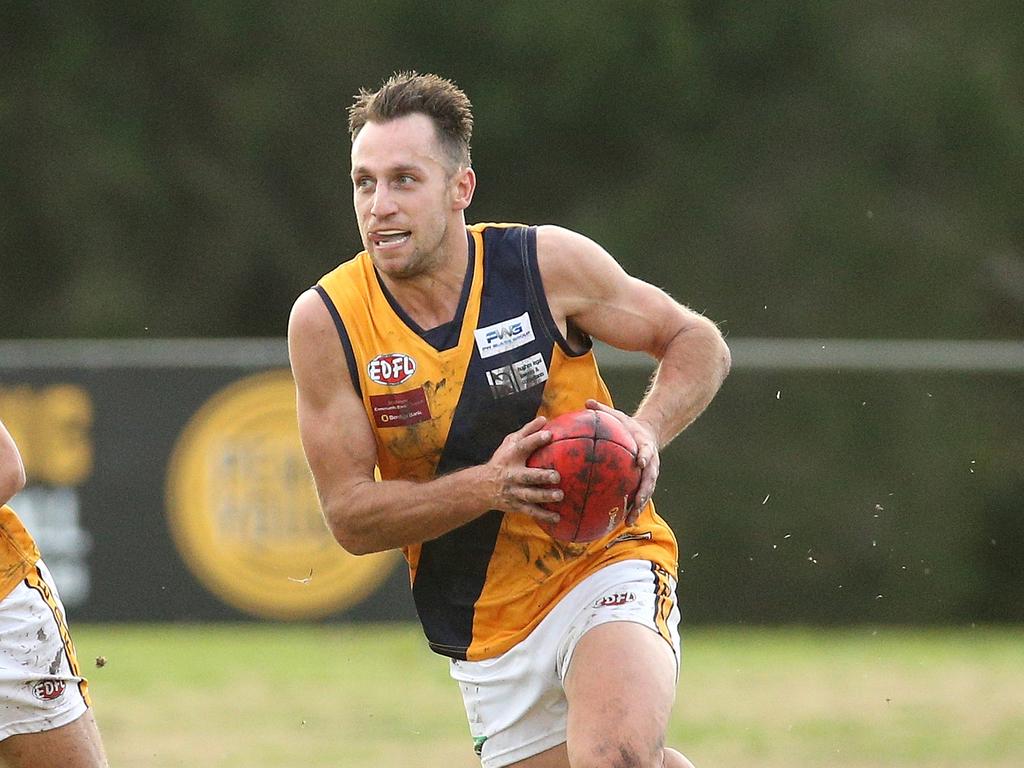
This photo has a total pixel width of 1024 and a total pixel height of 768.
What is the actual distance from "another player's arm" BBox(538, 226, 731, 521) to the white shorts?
43 centimetres

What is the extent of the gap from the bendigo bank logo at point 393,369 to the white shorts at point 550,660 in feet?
2.62

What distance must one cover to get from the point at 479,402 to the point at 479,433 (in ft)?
0.30

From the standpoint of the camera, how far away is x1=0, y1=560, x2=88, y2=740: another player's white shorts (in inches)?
212

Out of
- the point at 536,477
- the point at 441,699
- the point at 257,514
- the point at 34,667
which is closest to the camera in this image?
the point at 536,477

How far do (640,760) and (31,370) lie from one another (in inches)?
364

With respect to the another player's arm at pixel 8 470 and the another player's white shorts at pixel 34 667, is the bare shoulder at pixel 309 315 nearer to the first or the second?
the another player's arm at pixel 8 470

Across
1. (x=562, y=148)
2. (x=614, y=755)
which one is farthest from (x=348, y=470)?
(x=562, y=148)

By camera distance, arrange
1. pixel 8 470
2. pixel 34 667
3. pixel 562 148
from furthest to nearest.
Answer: pixel 562 148 → pixel 34 667 → pixel 8 470

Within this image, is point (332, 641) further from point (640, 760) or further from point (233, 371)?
point (640, 760)

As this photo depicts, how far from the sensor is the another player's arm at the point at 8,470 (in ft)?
17.2

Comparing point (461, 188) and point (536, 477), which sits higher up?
point (461, 188)

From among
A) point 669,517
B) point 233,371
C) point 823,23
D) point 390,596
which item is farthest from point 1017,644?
point 823,23

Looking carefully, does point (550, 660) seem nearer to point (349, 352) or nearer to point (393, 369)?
point (393, 369)

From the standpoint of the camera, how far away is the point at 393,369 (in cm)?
545
